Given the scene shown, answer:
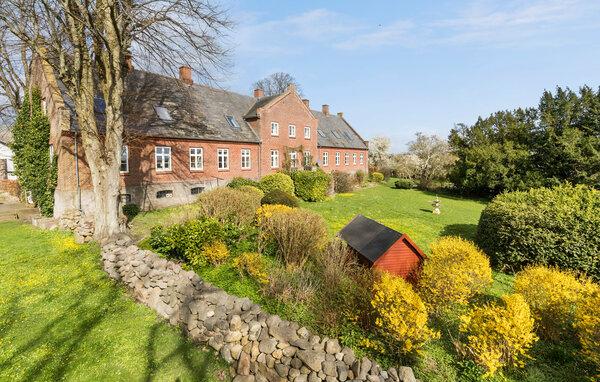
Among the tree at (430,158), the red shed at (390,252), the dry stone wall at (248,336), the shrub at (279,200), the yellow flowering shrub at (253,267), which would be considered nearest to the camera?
the dry stone wall at (248,336)

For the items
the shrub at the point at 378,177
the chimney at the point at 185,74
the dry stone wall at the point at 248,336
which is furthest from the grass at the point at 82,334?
the shrub at the point at 378,177

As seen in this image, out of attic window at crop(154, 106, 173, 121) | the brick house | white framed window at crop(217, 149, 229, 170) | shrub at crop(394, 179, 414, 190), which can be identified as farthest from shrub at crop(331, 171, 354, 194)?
attic window at crop(154, 106, 173, 121)

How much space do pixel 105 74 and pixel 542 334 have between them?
1734 cm

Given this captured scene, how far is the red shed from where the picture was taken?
6855 millimetres

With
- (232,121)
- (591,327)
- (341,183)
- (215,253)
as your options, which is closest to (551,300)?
(591,327)

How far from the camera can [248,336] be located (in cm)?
561

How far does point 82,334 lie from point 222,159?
1694cm

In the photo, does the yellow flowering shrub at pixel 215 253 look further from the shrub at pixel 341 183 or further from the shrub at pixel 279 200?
the shrub at pixel 341 183

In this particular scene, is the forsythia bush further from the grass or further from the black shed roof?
the grass

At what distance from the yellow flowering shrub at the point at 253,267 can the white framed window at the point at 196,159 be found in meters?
14.2

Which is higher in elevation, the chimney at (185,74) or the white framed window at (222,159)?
the chimney at (185,74)

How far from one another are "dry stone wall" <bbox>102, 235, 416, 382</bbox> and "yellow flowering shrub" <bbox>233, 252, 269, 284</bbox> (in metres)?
1.04

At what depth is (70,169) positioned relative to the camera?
47.6 feet

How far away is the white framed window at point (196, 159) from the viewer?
1989 centimetres
